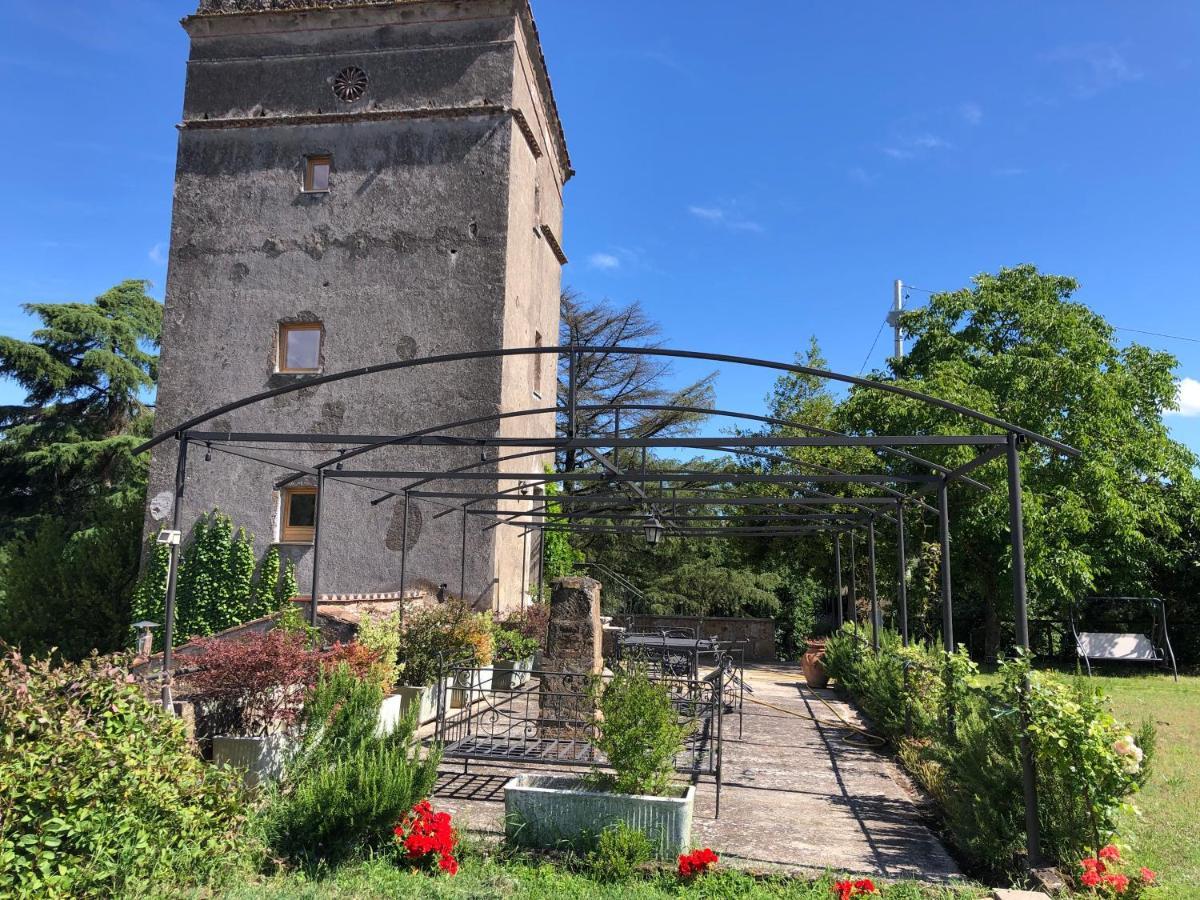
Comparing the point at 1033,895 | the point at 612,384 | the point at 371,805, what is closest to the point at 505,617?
the point at 371,805

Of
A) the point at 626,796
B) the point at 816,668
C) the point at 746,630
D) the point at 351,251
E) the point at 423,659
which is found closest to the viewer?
the point at 626,796

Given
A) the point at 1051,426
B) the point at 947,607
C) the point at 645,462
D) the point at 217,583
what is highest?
the point at 1051,426

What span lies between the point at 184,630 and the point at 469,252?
27.2 feet

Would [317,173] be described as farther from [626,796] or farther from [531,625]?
[626,796]

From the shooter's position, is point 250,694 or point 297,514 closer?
point 250,694

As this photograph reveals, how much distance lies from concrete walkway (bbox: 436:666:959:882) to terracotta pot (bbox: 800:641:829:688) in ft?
17.1

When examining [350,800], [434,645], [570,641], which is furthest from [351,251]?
[350,800]

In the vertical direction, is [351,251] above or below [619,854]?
above

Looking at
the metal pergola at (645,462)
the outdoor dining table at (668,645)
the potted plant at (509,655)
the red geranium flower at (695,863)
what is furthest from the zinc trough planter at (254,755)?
the potted plant at (509,655)

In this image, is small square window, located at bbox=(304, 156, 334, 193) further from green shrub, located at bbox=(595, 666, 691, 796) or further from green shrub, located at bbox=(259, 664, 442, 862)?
green shrub, located at bbox=(595, 666, 691, 796)

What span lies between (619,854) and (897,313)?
74.9 feet

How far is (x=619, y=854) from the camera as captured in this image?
17.4 ft

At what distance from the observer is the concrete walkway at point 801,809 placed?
572cm

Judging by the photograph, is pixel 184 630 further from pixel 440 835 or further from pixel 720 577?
pixel 720 577
